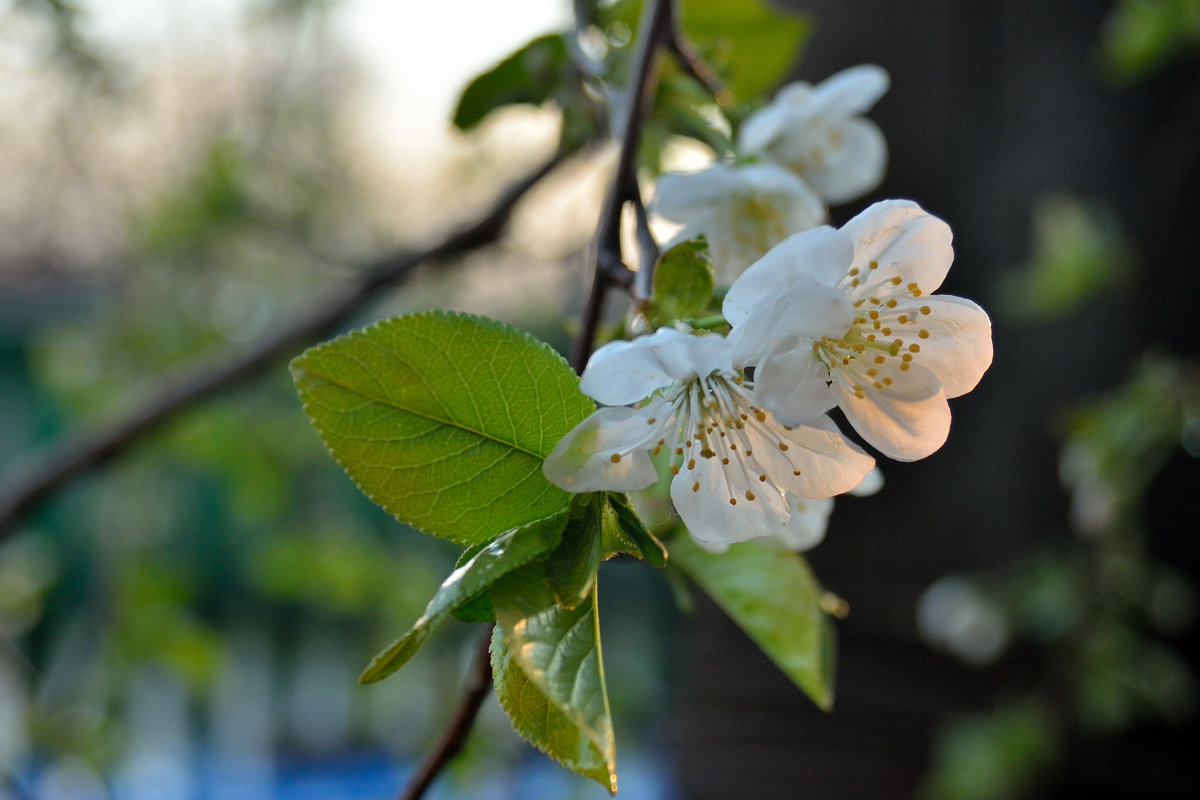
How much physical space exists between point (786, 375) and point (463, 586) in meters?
0.12

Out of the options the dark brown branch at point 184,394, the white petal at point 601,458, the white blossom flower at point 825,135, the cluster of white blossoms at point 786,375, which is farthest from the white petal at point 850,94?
the dark brown branch at point 184,394

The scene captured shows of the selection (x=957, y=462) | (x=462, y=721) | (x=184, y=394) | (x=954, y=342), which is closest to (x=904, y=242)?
(x=954, y=342)

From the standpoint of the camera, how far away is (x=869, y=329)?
0.39 meters

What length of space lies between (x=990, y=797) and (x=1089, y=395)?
613mm

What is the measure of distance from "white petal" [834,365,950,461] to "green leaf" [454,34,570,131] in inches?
13.3

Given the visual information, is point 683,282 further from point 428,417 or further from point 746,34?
point 746,34

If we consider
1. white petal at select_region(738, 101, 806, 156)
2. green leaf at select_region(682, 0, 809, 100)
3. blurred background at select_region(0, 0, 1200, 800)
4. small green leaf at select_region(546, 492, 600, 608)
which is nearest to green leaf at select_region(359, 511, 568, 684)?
small green leaf at select_region(546, 492, 600, 608)

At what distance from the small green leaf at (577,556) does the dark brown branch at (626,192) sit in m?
0.07

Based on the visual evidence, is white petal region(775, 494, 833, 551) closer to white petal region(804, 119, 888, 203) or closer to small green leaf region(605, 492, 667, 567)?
small green leaf region(605, 492, 667, 567)

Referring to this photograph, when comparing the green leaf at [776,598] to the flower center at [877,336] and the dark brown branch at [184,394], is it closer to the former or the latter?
the flower center at [877,336]

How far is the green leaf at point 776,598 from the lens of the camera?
0.42 meters

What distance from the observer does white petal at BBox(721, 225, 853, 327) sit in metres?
0.29

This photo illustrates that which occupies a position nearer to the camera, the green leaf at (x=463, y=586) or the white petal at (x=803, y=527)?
the green leaf at (x=463, y=586)

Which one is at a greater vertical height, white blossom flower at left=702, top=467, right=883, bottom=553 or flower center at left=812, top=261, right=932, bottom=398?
flower center at left=812, top=261, right=932, bottom=398
